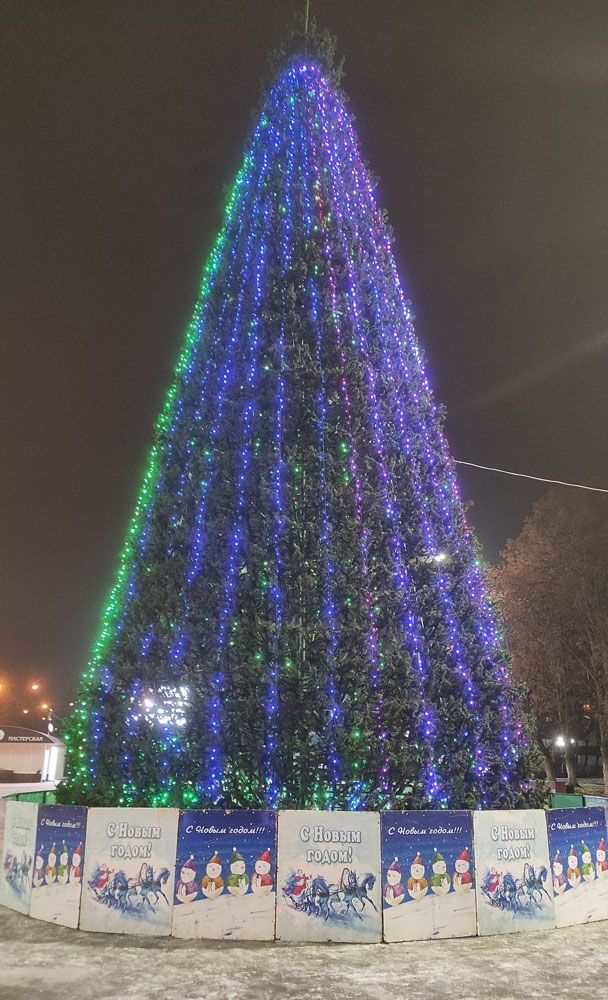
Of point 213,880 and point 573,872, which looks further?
point 573,872

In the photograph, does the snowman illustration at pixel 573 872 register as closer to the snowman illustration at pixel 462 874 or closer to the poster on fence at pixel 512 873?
the poster on fence at pixel 512 873

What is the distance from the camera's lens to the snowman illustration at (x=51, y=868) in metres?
7.41

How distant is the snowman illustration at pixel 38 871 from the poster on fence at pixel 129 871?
2.23ft

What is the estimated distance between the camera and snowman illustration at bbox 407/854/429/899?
6.95m

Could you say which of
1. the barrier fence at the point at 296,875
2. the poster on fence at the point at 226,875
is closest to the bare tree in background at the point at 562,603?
the barrier fence at the point at 296,875

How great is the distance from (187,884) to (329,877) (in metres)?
1.39

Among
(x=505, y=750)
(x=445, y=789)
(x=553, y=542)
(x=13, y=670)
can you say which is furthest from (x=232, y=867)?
(x=13, y=670)

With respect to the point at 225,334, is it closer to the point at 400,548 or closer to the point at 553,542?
the point at 400,548

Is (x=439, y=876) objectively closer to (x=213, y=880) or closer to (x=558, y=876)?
(x=558, y=876)

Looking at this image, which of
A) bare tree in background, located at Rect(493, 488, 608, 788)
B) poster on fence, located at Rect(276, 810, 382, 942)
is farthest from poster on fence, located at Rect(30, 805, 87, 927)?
bare tree in background, located at Rect(493, 488, 608, 788)

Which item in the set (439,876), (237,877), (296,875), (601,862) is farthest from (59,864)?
(601,862)

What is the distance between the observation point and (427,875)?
7.05m

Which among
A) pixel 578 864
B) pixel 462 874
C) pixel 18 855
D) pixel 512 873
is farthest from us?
pixel 18 855

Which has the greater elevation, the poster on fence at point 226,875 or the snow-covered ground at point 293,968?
the poster on fence at point 226,875
